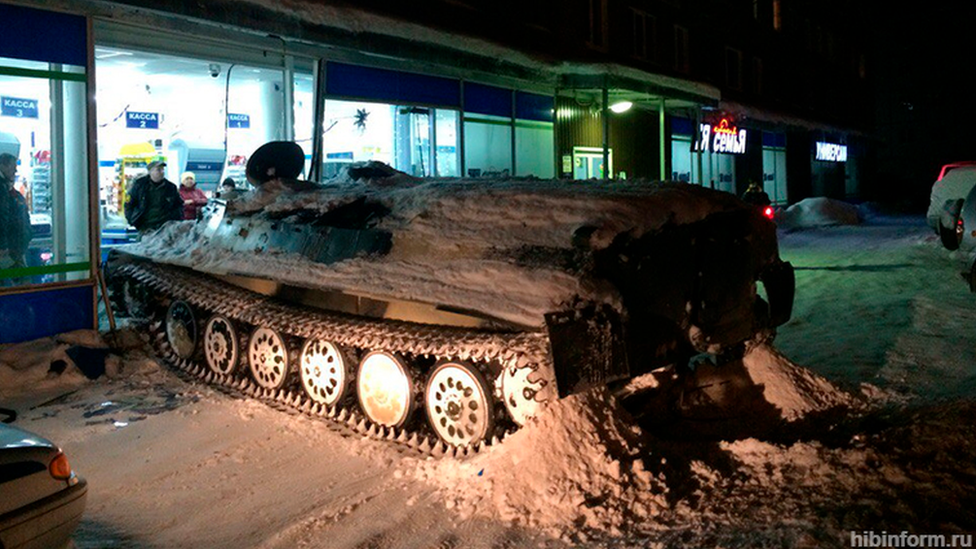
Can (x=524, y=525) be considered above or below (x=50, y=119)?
below

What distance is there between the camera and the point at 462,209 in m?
6.49

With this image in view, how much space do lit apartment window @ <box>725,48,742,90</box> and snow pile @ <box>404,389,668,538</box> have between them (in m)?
27.1

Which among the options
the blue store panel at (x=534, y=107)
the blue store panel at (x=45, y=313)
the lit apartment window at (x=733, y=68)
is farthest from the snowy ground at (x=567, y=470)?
the lit apartment window at (x=733, y=68)

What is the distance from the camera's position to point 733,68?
3119 cm

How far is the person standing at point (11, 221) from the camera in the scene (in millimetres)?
8883

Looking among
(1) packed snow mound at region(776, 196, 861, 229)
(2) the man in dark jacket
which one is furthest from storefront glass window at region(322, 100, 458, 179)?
(1) packed snow mound at region(776, 196, 861, 229)

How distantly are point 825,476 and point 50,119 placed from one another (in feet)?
27.0

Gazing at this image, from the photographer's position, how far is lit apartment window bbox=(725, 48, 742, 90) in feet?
100

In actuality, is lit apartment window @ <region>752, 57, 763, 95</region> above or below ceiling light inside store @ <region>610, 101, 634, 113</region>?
above

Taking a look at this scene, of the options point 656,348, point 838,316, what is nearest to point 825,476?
point 656,348

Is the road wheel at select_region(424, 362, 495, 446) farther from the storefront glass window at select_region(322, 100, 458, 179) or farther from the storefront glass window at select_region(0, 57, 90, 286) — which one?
the storefront glass window at select_region(322, 100, 458, 179)

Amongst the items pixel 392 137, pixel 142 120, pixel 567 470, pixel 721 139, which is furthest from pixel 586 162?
pixel 567 470

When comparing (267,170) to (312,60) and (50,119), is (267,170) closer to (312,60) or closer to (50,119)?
(50,119)

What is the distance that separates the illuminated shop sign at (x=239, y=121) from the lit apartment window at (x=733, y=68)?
20829 mm
